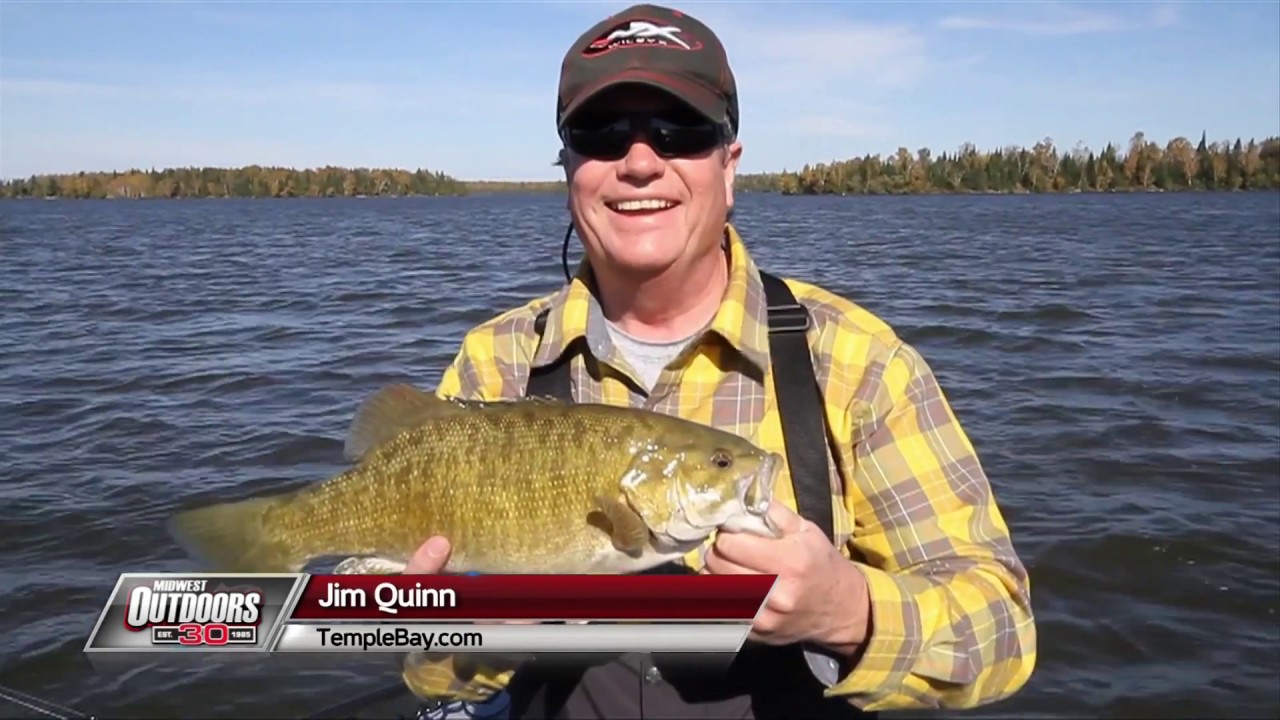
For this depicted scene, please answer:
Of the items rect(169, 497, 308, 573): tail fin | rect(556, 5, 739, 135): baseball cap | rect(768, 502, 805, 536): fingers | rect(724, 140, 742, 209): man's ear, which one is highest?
rect(556, 5, 739, 135): baseball cap

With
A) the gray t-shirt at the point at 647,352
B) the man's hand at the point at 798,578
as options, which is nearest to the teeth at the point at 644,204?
the gray t-shirt at the point at 647,352

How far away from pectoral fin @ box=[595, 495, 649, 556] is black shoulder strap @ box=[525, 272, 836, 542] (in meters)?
0.53

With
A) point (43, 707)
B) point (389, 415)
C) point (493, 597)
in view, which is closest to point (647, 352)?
point (389, 415)

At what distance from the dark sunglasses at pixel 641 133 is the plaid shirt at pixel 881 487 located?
1.59 ft

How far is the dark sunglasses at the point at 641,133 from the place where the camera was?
3439 millimetres

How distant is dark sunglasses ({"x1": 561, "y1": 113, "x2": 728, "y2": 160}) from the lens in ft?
11.3

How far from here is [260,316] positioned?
880 inches

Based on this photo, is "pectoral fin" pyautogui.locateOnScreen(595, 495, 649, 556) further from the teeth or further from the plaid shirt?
the teeth

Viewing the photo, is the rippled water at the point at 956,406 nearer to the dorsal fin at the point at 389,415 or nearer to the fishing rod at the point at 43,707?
the fishing rod at the point at 43,707

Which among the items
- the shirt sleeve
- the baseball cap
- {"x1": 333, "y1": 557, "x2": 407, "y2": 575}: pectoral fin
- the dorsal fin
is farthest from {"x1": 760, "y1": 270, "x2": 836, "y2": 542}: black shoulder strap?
{"x1": 333, "y1": 557, "x2": 407, "y2": 575}: pectoral fin

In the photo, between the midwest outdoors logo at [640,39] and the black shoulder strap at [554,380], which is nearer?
the midwest outdoors logo at [640,39]

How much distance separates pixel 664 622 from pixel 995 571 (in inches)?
41.1

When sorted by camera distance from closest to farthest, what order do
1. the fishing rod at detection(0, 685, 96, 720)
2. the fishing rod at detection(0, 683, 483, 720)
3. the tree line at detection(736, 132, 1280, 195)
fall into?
the fishing rod at detection(0, 683, 483, 720) → the fishing rod at detection(0, 685, 96, 720) → the tree line at detection(736, 132, 1280, 195)

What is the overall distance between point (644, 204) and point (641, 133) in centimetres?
24
